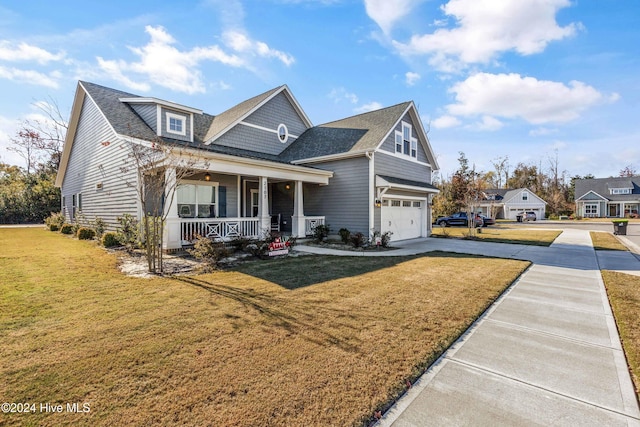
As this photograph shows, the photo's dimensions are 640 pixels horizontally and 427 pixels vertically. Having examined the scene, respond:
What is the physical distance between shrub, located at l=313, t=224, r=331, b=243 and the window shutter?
448cm

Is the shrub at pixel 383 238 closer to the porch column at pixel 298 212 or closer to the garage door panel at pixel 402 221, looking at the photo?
the garage door panel at pixel 402 221

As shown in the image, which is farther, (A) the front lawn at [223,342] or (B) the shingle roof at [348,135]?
(B) the shingle roof at [348,135]

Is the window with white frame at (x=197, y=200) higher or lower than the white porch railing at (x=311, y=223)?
higher

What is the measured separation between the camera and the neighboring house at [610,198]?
47.9 meters

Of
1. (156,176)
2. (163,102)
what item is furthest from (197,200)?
(156,176)

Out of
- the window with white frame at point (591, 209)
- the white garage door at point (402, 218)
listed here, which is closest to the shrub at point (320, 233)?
the white garage door at point (402, 218)

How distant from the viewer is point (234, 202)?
566 inches

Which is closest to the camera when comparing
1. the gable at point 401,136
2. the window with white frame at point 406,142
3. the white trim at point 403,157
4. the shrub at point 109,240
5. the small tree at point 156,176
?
the small tree at point 156,176

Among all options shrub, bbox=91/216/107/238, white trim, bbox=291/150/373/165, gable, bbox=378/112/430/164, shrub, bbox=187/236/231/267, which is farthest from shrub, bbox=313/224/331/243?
shrub, bbox=91/216/107/238

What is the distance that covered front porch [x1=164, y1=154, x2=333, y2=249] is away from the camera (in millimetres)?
10453

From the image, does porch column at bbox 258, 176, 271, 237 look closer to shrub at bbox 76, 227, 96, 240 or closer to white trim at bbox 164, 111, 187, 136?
white trim at bbox 164, 111, 187, 136

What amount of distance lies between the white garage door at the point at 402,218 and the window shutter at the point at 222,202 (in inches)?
300

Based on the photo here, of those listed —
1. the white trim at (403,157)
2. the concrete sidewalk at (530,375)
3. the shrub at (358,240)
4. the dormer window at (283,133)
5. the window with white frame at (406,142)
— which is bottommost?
the concrete sidewalk at (530,375)

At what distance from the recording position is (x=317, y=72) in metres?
15.0
